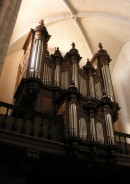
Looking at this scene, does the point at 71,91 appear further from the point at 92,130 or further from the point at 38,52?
the point at 38,52

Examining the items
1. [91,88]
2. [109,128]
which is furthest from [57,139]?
[91,88]

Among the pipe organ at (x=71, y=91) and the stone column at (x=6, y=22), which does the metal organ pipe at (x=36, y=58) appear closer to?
the pipe organ at (x=71, y=91)

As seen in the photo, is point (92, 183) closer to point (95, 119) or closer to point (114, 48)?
point (95, 119)

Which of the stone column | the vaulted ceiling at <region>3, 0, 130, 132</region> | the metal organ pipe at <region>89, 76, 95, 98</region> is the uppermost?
the vaulted ceiling at <region>3, 0, 130, 132</region>

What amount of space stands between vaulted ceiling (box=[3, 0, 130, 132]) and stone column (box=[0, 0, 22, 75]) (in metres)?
5.26

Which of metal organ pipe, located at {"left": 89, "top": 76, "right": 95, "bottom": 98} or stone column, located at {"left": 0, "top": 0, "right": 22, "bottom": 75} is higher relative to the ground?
metal organ pipe, located at {"left": 89, "top": 76, "right": 95, "bottom": 98}

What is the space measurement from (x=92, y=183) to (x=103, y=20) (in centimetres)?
714

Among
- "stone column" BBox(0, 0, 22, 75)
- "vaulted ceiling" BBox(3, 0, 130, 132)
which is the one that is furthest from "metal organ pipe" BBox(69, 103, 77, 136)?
"vaulted ceiling" BBox(3, 0, 130, 132)

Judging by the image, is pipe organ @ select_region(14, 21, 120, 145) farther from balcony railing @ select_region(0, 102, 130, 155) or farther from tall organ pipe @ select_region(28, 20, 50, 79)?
balcony railing @ select_region(0, 102, 130, 155)

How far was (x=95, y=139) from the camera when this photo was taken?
641cm

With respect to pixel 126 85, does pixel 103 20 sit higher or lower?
higher

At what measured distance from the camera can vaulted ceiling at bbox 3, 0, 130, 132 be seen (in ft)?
35.9

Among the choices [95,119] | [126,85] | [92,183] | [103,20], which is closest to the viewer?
[95,119]

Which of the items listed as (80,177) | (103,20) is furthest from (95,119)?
(103,20)
